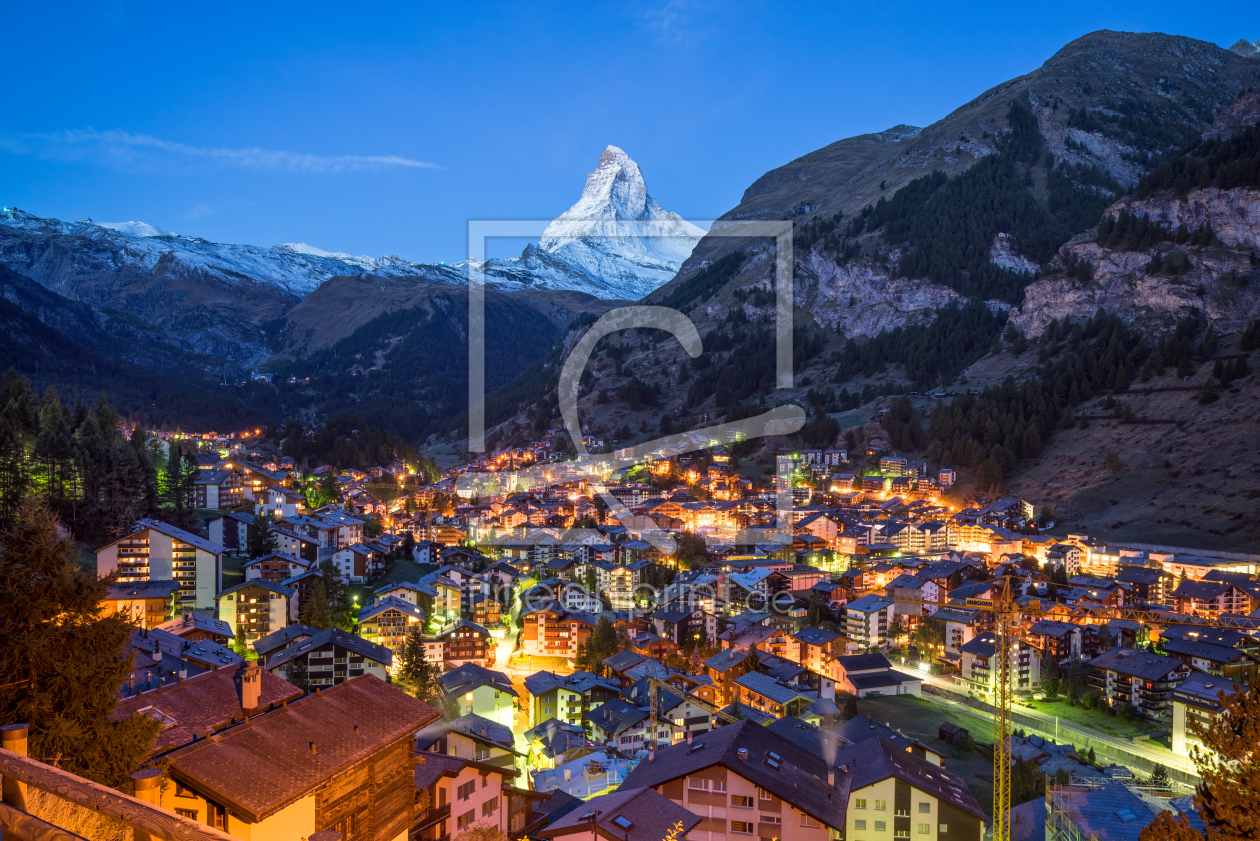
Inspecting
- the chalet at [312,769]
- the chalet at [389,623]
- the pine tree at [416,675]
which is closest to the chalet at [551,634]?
the chalet at [389,623]

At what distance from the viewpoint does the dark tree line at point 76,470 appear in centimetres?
2338

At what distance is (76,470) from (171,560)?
5.08 meters

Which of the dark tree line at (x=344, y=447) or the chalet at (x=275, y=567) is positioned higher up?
the dark tree line at (x=344, y=447)

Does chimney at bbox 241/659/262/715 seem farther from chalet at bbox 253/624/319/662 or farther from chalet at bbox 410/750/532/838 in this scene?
chalet at bbox 253/624/319/662

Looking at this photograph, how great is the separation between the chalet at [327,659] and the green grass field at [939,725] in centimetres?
1306

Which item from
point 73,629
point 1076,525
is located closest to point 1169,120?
point 1076,525

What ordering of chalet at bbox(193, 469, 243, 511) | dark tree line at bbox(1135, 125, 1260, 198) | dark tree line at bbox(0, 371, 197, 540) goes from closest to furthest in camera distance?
dark tree line at bbox(0, 371, 197, 540) < chalet at bbox(193, 469, 243, 511) < dark tree line at bbox(1135, 125, 1260, 198)

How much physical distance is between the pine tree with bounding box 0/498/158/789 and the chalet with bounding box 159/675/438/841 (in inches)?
22.8

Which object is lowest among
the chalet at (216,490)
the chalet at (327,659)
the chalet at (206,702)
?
the chalet at (327,659)

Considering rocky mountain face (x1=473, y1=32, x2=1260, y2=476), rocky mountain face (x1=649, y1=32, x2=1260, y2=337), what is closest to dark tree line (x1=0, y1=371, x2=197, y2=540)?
rocky mountain face (x1=473, y1=32, x2=1260, y2=476)

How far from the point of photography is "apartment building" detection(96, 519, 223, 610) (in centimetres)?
2300

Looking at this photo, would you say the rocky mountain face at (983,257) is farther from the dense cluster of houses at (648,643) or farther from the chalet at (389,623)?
the chalet at (389,623)

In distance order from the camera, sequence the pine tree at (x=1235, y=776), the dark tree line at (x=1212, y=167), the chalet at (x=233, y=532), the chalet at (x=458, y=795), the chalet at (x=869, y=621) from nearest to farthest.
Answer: the pine tree at (x=1235, y=776)
the chalet at (x=458, y=795)
the chalet at (x=869, y=621)
the chalet at (x=233, y=532)
the dark tree line at (x=1212, y=167)

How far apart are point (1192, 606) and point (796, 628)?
48.0 feet
